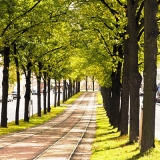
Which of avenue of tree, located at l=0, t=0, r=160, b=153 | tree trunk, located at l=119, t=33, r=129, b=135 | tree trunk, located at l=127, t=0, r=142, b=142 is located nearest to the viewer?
avenue of tree, located at l=0, t=0, r=160, b=153

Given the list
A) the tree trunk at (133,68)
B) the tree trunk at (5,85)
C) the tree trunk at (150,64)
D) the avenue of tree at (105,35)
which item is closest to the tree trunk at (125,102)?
→ the avenue of tree at (105,35)

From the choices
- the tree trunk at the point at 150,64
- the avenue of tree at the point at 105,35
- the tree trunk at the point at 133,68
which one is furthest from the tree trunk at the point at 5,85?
the tree trunk at the point at 150,64

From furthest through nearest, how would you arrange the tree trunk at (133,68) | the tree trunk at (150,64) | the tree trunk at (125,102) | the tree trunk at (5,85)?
the tree trunk at (5,85) < the tree trunk at (125,102) < the tree trunk at (133,68) < the tree trunk at (150,64)

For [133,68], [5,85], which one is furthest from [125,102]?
[5,85]

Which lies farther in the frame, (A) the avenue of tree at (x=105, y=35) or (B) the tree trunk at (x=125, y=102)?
(B) the tree trunk at (x=125, y=102)

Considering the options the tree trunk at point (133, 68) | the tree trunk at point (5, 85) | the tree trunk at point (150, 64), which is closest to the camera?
the tree trunk at point (150, 64)

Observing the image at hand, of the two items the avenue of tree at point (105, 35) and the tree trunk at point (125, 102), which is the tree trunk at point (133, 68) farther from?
the tree trunk at point (125, 102)

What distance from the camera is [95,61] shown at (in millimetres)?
35906

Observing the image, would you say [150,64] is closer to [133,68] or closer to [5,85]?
[133,68]

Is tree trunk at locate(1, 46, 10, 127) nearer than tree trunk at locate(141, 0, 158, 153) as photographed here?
No

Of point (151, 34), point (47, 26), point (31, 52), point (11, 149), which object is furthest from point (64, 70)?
point (151, 34)

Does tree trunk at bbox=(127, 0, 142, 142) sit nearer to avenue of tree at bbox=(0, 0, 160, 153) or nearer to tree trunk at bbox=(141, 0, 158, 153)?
avenue of tree at bbox=(0, 0, 160, 153)

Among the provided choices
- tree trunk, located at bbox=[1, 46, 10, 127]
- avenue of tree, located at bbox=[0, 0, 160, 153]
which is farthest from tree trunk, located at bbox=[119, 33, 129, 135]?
tree trunk, located at bbox=[1, 46, 10, 127]

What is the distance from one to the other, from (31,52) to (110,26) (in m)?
11.8
